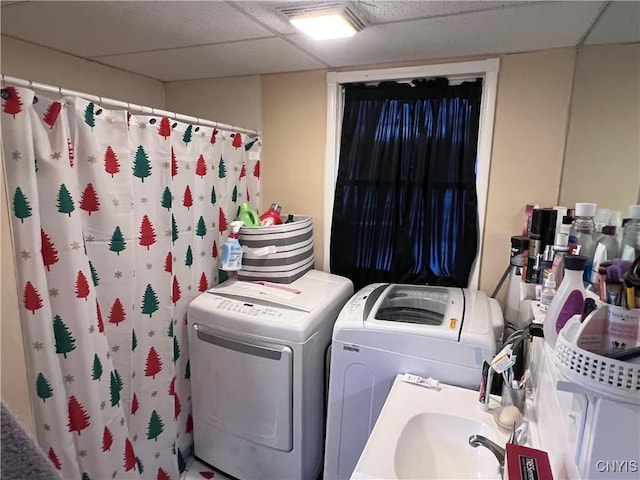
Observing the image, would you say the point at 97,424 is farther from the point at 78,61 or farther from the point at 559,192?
the point at 559,192

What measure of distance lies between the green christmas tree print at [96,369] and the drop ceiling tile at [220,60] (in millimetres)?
1458

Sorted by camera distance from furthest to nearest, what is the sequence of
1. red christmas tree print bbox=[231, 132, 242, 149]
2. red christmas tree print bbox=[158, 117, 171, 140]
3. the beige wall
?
1. red christmas tree print bbox=[231, 132, 242, 149]
2. red christmas tree print bbox=[158, 117, 171, 140]
3. the beige wall

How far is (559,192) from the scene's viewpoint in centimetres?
190

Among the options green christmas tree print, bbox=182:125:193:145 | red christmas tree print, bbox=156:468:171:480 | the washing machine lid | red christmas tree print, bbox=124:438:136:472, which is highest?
green christmas tree print, bbox=182:125:193:145

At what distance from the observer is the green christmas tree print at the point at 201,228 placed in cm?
204

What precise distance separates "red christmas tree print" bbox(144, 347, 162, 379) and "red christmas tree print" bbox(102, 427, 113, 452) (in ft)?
0.93

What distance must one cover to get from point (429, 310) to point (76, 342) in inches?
59.4

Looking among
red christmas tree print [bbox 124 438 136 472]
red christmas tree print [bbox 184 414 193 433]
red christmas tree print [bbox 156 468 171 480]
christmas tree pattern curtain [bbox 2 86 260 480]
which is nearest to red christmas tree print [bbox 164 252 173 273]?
christmas tree pattern curtain [bbox 2 86 260 480]

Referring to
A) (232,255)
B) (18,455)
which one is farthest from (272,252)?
(18,455)

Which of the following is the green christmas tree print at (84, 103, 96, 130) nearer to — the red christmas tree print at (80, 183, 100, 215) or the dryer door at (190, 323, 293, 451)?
the red christmas tree print at (80, 183, 100, 215)

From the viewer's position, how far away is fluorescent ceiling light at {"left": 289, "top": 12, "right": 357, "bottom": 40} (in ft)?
4.65

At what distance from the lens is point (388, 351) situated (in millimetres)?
1646

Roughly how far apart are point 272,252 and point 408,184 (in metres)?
0.86

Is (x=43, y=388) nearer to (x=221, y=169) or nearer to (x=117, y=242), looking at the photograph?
(x=117, y=242)
